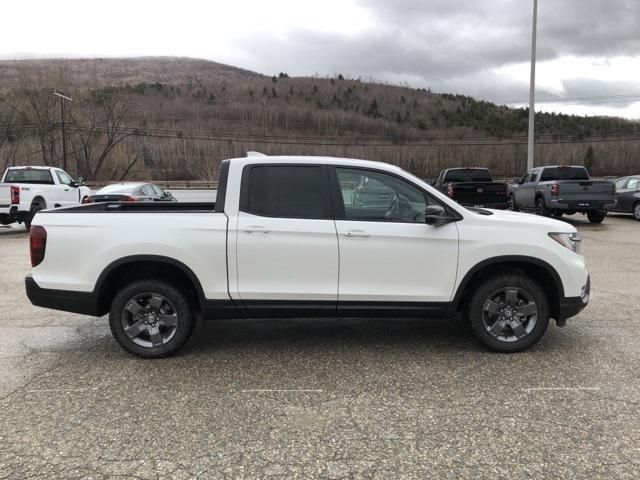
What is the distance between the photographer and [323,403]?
12.3 ft

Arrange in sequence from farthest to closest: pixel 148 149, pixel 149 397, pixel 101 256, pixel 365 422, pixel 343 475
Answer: pixel 148 149 → pixel 101 256 → pixel 149 397 → pixel 365 422 → pixel 343 475

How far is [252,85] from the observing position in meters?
122

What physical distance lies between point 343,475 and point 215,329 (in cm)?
306

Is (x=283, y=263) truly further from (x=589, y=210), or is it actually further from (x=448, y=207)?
(x=589, y=210)

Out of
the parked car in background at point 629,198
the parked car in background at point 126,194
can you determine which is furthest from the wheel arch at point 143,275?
the parked car in background at point 629,198

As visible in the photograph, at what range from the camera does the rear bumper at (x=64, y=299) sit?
4.52 m

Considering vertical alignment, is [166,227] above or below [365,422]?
above

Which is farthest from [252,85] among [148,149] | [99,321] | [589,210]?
[99,321]

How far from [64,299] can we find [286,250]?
2.03 m

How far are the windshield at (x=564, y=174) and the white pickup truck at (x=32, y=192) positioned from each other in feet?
49.3

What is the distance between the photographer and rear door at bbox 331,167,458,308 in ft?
14.7

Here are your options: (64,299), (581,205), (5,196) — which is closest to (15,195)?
(5,196)

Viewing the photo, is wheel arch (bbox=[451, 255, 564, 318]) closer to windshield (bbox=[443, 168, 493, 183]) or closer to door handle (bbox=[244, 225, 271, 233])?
door handle (bbox=[244, 225, 271, 233])

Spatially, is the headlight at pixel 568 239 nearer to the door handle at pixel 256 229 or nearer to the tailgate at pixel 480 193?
the door handle at pixel 256 229
